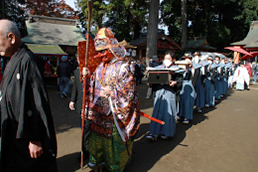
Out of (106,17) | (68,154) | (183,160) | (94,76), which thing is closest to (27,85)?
(94,76)

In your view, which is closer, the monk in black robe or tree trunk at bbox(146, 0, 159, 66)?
the monk in black robe

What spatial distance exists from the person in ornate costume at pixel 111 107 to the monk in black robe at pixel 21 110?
103cm

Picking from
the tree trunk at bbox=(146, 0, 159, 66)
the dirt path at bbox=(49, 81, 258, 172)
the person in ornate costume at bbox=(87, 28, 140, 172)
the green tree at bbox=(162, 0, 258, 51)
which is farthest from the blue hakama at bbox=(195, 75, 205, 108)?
the green tree at bbox=(162, 0, 258, 51)

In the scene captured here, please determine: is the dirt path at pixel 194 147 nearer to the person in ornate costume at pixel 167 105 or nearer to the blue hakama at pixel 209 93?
the person in ornate costume at pixel 167 105

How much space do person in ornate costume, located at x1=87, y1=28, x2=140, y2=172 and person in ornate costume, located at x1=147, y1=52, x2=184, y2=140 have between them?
1.33 m

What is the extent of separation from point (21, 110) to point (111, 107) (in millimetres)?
1229

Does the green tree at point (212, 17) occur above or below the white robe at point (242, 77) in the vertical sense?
above

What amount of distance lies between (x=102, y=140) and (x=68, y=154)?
1083mm

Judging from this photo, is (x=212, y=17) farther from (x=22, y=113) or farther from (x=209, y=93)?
(x=22, y=113)

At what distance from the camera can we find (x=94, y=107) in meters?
2.83

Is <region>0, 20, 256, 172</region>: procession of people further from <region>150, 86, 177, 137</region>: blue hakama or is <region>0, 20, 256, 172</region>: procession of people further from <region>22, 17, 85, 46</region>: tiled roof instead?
<region>22, 17, 85, 46</region>: tiled roof

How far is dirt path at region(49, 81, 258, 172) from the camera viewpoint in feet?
10.4

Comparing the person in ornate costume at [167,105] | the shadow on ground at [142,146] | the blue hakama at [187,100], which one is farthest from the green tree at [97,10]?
the person in ornate costume at [167,105]

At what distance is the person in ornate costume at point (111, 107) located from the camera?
2.67 metres
